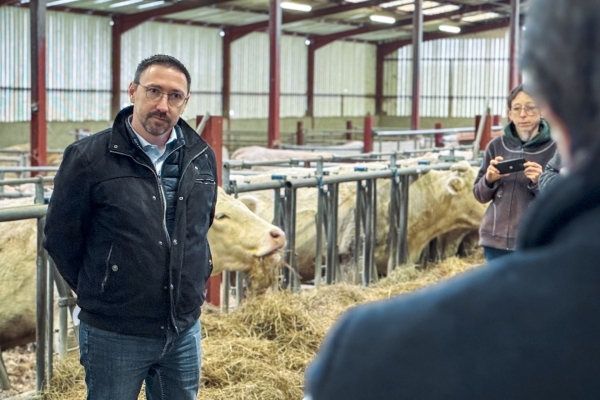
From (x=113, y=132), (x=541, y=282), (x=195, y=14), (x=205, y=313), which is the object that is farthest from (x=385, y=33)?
(x=541, y=282)

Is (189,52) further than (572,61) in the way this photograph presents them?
Yes

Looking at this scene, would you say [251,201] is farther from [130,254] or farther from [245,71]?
[245,71]

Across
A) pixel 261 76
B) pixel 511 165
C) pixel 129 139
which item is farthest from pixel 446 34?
pixel 129 139

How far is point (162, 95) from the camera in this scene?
308 centimetres

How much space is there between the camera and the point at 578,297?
812mm

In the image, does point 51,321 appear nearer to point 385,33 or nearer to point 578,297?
point 578,297

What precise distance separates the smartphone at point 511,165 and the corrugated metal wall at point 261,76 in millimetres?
24180

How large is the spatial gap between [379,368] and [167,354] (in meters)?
2.24

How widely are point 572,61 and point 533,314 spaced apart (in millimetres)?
226

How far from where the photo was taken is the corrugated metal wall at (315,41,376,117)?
1293 inches

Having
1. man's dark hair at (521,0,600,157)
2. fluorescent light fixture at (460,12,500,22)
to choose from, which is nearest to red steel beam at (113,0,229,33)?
fluorescent light fixture at (460,12,500,22)

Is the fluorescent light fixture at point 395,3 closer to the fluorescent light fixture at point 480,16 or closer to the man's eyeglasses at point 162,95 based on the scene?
the fluorescent light fixture at point 480,16

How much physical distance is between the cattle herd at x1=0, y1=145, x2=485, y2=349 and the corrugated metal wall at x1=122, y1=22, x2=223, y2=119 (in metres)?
16.7

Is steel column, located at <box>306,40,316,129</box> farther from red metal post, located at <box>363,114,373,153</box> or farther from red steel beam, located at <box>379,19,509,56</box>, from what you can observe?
red metal post, located at <box>363,114,373,153</box>
